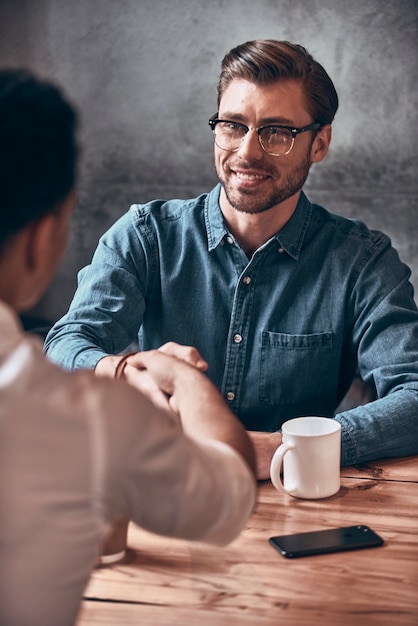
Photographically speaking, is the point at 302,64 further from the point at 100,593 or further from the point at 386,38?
the point at 100,593

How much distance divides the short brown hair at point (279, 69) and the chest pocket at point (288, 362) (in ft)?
1.95

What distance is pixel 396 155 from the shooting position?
3.31 metres

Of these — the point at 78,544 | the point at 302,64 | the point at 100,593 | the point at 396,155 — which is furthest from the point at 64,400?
the point at 396,155

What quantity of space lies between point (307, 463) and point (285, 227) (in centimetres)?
87

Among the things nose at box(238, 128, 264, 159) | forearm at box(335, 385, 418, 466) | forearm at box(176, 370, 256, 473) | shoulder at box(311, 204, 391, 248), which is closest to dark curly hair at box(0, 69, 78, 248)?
forearm at box(176, 370, 256, 473)

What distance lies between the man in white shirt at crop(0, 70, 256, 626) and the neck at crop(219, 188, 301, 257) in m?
1.31

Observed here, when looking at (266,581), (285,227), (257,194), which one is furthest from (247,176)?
(266,581)

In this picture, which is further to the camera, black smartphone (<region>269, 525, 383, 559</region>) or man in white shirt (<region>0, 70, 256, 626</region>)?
black smartphone (<region>269, 525, 383, 559</region>)

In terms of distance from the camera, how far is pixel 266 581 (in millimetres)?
1126

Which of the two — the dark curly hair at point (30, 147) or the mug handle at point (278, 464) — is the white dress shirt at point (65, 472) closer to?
the dark curly hair at point (30, 147)

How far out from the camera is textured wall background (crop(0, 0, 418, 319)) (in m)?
3.26

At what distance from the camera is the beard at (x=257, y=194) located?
2.09m

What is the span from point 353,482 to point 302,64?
3.71ft

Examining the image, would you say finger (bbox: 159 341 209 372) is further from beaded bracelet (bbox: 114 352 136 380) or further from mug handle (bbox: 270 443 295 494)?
mug handle (bbox: 270 443 295 494)
